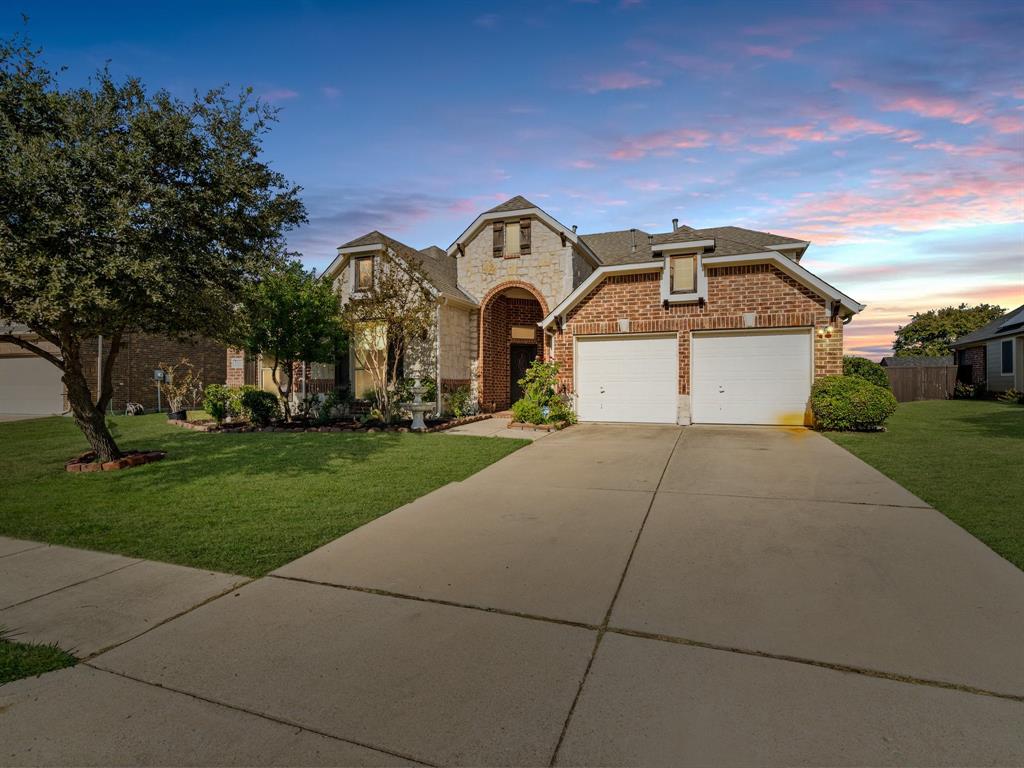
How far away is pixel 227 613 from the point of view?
3.45m

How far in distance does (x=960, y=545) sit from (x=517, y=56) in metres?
9.98

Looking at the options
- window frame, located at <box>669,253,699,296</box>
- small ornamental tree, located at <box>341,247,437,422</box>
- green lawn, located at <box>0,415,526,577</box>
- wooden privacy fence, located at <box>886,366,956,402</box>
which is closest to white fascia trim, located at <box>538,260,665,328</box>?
window frame, located at <box>669,253,699,296</box>

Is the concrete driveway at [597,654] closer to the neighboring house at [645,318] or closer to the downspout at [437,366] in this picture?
the neighboring house at [645,318]

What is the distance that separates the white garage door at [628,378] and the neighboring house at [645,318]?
29 millimetres

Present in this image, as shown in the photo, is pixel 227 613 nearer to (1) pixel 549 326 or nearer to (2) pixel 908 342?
(1) pixel 549 326

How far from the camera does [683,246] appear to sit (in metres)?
14.1

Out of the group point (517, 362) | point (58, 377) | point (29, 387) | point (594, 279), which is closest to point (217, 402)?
point (517, 362)

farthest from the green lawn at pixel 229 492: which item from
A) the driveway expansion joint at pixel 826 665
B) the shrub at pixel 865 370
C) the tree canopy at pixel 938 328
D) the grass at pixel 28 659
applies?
the tree canopy at pixel 938 328

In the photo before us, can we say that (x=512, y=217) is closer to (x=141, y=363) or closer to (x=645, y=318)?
(x=645, y=318)

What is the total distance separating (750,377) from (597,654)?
12.5 metres

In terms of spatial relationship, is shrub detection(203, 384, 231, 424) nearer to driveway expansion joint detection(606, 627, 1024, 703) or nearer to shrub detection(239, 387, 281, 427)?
shrub detection(239, 387, 281, 427)

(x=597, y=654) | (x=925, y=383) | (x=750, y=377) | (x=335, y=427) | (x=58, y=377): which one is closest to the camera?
(x=597, y=654)

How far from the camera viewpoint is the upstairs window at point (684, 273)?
47.0 ft

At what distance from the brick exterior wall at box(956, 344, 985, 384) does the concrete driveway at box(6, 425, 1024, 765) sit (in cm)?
2813
